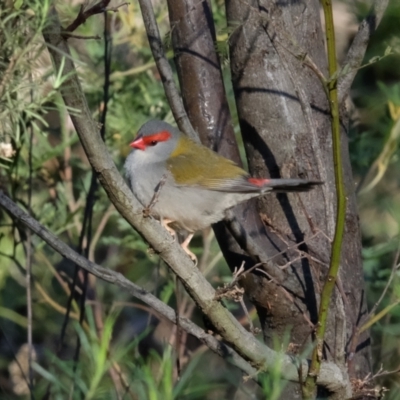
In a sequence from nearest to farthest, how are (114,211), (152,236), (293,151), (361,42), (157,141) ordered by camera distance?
(152,236)
(361,42)
(293,151)
(157,141)
(114,211)

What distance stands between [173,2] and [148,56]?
1986 mm

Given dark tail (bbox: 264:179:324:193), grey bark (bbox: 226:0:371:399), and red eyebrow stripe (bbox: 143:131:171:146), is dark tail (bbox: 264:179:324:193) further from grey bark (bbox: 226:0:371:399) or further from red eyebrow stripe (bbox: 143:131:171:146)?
red eyebrow stripe (bbox: 143:131:171:146)

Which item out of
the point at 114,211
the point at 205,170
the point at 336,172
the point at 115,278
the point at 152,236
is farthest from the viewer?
the point at 114,211

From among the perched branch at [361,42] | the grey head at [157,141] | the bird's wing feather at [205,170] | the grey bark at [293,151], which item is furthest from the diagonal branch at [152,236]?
the grey head at [157,141]

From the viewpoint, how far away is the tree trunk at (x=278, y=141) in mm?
3318

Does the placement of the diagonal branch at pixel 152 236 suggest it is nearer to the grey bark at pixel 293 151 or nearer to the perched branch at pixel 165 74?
the grey bark at pixel 293 151

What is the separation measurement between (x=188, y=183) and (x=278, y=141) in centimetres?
61

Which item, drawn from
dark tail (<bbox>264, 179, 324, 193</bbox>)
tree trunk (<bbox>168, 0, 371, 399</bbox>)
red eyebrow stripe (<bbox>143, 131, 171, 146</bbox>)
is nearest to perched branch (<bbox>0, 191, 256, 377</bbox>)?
tree trunk (<bbox>168, 0, 371, 399</bbox>)

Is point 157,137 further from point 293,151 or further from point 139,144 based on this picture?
point 293,151

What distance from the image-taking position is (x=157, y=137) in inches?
163

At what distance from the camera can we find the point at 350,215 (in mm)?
3434

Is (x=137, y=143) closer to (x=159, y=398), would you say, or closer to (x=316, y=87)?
(x=316, y=87)

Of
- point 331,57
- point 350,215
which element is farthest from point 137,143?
point 331,57

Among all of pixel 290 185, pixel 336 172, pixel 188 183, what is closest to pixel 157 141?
pixel 188 183
